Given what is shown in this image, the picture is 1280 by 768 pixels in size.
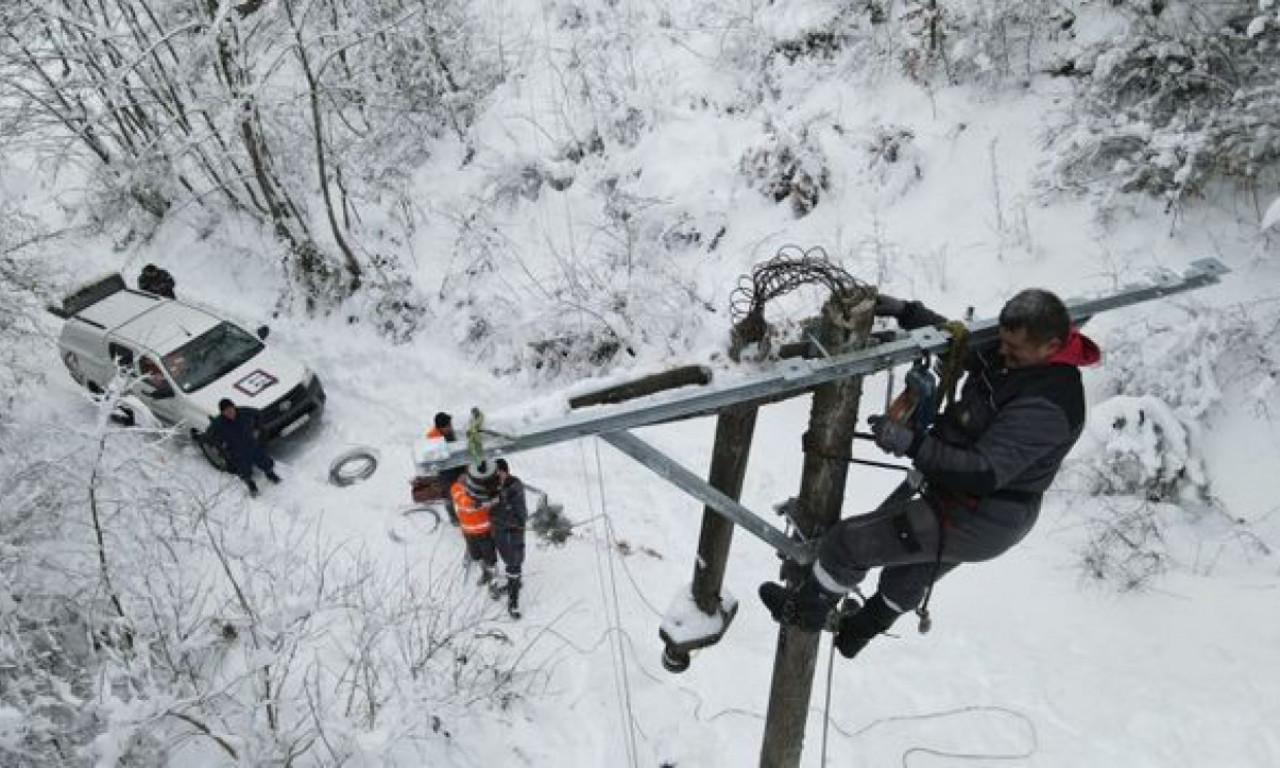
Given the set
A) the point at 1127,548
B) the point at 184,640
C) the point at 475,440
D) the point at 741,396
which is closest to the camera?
the point at 475,440

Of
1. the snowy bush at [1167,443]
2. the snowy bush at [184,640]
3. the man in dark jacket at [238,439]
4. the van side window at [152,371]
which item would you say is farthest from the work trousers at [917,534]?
the van side window at [152,371]

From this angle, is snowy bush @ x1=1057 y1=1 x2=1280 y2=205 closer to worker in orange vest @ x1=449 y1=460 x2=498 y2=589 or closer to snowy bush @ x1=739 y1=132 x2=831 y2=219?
snowy bush @ x1=739 y1=132 x2=831 y2=219

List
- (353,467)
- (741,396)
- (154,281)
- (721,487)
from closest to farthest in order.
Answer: (741,396) → (721,487) → (353,467) → (154,281)

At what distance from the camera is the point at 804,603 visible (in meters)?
3.69

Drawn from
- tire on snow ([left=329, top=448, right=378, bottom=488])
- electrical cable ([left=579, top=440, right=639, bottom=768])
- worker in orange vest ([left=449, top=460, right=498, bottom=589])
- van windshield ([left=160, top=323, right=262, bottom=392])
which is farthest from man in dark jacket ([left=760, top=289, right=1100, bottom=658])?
van windshield ([left=160, top=323, right=262, bottom=392])

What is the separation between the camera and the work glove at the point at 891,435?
9.96ft

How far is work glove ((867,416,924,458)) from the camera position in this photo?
304 centimetres

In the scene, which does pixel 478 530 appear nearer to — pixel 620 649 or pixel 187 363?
pixel 620 649

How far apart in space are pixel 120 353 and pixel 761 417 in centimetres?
844

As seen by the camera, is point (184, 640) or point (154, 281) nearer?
point (184, 640)

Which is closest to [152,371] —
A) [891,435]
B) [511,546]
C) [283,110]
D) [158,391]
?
[158,391]

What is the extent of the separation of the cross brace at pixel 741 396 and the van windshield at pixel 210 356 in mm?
9303

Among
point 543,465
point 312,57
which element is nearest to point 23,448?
point 543,465

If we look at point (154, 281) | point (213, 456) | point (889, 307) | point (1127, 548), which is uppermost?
point (154, 281)
